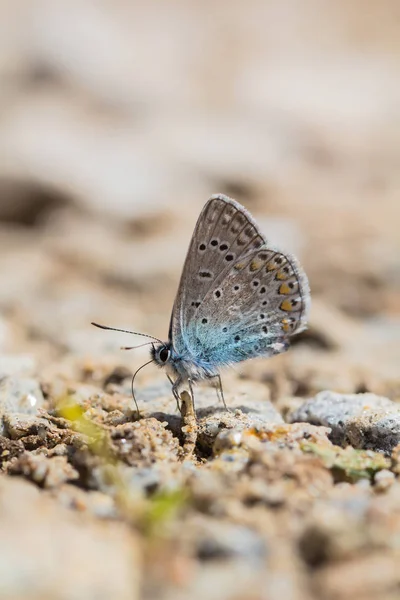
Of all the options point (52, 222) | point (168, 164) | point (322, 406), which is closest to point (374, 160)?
point (168, 164)

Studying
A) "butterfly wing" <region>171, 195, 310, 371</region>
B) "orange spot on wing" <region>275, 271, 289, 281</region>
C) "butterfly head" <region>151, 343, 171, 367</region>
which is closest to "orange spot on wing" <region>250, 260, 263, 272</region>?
"butterfly wing" <region>171, 195, 310, 371</region>

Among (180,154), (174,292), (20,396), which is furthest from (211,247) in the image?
(180,154)

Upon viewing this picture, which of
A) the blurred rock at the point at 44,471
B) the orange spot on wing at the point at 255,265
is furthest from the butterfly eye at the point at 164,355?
the blurred rock at the point at 44,471

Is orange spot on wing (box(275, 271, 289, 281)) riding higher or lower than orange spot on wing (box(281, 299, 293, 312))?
higher

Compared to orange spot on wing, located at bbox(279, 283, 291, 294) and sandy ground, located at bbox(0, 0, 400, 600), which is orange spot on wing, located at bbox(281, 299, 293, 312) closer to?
orange spot on wing, located at bbox(279, 283, 291, 294)

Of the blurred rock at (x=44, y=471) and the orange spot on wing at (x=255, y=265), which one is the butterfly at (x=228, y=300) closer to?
the orange spot on wing at (x=255, y=265)

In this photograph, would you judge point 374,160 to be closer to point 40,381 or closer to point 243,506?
point 40,381

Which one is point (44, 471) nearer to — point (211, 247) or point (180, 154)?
point (211, 247)
